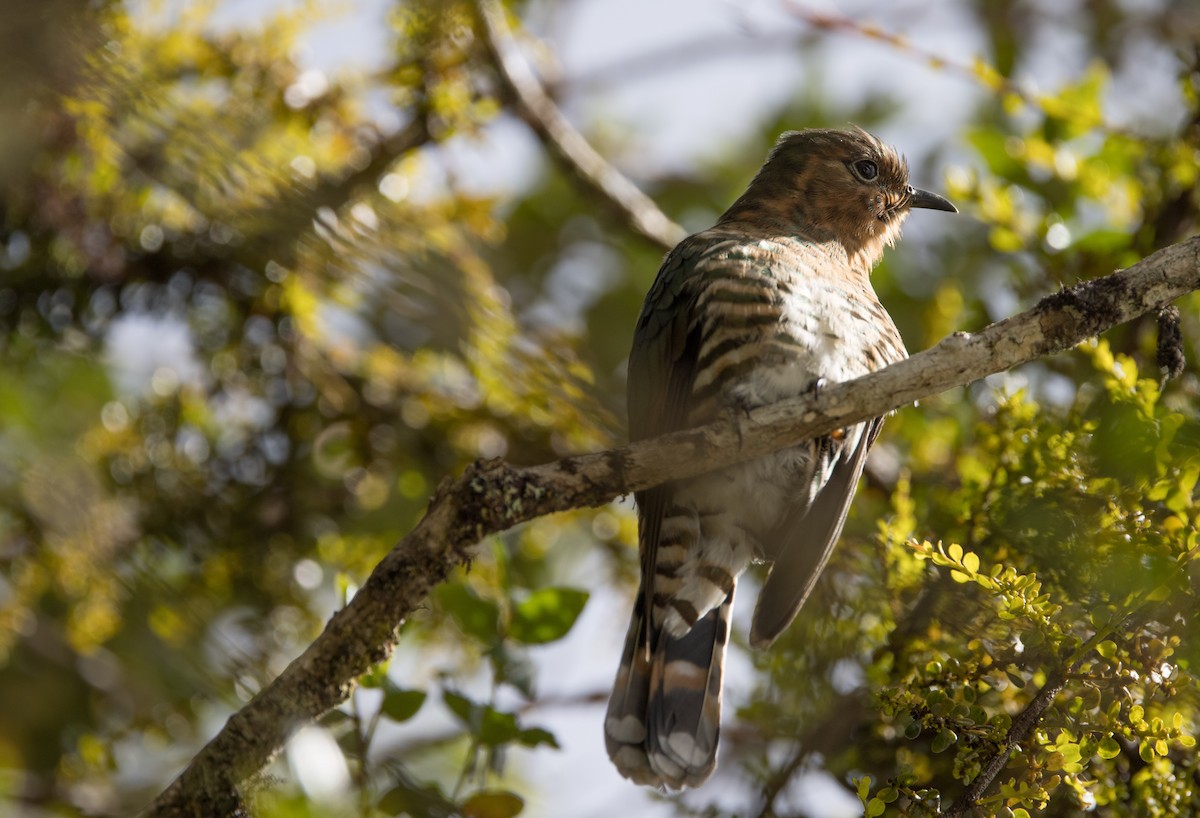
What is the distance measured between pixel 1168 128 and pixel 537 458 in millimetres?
2553

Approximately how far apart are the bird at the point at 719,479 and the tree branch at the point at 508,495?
0.58 metres

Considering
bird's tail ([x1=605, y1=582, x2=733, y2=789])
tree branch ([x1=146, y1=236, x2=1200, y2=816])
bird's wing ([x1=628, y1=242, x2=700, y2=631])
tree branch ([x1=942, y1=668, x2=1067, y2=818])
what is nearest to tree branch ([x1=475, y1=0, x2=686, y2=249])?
bird's wing ([x1=628, y1=242, x2=700, y2=631])

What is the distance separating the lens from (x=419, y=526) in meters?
2.35

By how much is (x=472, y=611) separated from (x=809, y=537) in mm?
944

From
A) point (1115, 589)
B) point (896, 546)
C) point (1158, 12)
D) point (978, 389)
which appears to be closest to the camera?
point (1115, 589)

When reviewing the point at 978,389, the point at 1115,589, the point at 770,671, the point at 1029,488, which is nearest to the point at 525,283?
the point at 978,389

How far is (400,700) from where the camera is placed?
2.72 meters

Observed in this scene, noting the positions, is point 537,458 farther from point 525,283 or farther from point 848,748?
point 848,748

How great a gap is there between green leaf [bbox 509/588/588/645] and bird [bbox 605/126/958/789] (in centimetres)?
27

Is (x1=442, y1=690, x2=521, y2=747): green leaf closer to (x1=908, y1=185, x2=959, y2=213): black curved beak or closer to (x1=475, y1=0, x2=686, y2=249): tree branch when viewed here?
(x1=475, y1=0, x2=686, y2=249): tree branch

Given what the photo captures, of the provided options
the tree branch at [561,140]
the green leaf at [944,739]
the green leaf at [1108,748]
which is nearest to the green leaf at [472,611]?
the green leaf at [944,739]

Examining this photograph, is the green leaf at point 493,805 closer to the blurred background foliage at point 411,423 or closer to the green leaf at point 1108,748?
the blurred background foliage at point 411,423

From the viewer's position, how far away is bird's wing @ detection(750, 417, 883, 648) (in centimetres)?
309

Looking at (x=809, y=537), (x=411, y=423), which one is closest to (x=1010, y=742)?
(x=809, y=537)
